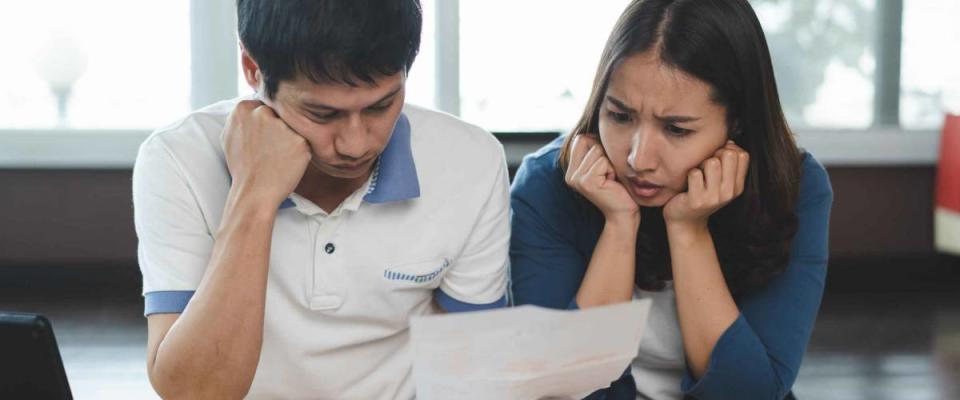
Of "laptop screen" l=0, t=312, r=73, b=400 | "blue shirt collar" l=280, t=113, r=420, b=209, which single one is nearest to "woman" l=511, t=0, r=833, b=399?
"blue shirt collar" l=280, t=113, r=420, b=209

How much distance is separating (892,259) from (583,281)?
3062mm

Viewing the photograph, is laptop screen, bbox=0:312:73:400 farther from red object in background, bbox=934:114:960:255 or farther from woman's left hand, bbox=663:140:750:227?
red object in background, bbox=934:114:960:255

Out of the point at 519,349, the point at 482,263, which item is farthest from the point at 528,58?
the point at 519,349

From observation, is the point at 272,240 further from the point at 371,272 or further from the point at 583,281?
the point at 583,281

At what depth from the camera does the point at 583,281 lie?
162 cm

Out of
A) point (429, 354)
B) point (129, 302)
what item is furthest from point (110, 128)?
point (429, 354)

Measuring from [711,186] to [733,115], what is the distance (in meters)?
0.11

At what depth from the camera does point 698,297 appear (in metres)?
1.56

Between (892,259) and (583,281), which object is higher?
A: (583,281)

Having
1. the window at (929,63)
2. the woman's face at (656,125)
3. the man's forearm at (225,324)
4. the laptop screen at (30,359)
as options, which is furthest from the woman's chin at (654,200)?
the window at (929,63)

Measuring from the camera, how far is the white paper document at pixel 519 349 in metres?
1.08

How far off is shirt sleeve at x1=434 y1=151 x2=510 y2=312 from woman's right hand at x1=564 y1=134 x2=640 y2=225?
13 centimetres

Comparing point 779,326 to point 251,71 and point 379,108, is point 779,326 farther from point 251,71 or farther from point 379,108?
point 251,71

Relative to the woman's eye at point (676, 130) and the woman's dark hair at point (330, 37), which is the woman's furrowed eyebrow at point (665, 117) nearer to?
the woman's eye at point (676, 130)
